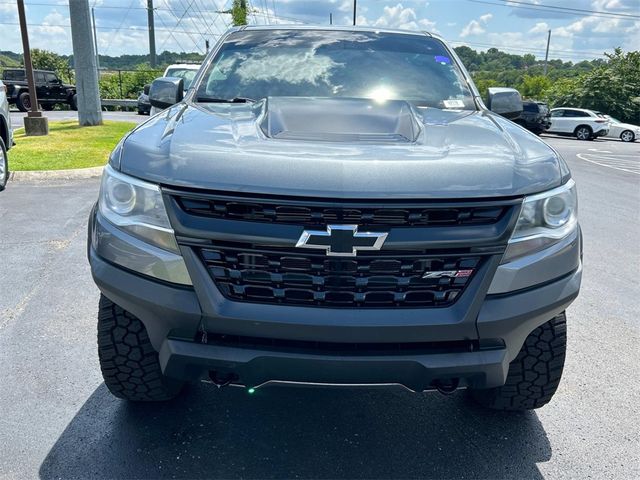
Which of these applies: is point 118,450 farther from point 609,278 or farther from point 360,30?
point 609,278

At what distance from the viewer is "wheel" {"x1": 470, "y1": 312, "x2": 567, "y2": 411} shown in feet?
7.57

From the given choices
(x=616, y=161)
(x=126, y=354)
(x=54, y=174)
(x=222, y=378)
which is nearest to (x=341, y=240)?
(x=222, y=378)

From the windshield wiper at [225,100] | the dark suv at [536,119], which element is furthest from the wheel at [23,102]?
the windshield wiper at [225,100]

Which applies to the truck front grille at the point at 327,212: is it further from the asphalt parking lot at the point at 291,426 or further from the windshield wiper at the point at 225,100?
the windshield wiper at the point at 225,100

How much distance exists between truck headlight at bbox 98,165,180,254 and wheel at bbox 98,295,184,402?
0.43 m

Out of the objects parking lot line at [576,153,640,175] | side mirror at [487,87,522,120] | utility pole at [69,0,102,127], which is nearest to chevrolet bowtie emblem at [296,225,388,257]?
side mirror at [487,87,522,120]

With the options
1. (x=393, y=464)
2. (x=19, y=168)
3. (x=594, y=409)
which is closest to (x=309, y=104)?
(x=393, y=464)

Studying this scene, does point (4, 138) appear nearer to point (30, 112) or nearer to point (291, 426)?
point (30, 112)

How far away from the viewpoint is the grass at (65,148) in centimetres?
869

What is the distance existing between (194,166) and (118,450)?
1.28 meters

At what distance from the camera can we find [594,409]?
9.02 feet

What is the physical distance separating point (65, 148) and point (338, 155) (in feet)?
32.2

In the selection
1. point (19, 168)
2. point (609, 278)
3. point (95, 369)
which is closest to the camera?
point (95, 369)

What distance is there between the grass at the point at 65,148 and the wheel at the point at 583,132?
2003 centimetres
